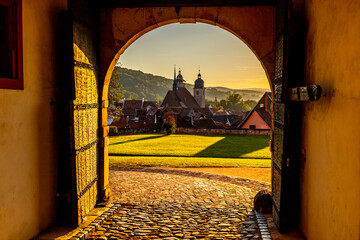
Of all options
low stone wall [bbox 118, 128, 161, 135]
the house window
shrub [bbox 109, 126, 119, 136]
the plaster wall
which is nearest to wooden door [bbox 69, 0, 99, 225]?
the house window

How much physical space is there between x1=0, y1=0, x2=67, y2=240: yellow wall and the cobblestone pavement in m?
Answer: 1.03

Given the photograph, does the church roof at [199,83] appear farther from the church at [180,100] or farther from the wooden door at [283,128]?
the wooden door at [283,128]

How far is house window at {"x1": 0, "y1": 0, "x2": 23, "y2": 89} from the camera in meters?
3.96

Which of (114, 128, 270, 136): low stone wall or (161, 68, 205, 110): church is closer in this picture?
(114, 128, 270, 136): low stone wall

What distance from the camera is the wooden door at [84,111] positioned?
4.77 m

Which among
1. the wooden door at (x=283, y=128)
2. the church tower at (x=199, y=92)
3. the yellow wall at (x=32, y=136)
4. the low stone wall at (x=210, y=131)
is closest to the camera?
the yellow wall at (x=32, y=136)

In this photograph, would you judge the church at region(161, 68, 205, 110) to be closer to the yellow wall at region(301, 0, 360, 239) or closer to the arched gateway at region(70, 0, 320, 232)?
the arched gateway at region(70, 0, 320, 232)

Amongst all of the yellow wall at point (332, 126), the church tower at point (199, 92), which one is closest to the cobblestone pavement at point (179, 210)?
the yellow wall at point (332, 126)

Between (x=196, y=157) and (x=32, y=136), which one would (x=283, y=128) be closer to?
(x=32, y=136)

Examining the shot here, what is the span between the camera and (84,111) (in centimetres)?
518

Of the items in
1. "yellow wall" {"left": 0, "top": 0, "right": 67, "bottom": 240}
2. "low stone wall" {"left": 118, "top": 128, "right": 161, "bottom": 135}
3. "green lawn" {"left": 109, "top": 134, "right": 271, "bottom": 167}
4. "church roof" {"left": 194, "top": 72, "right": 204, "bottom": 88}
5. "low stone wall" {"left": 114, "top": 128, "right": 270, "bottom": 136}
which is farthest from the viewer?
"church roof" {"left": 194, "top": 72, "right": 204, "bottom": 88}

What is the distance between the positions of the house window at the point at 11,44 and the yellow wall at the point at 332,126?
13.5 ft

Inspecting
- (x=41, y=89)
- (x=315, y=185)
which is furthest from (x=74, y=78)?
(x=315, y=185)

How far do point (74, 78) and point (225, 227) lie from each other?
3688mm
